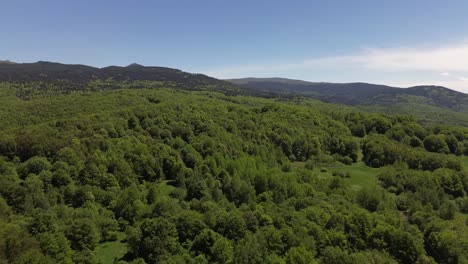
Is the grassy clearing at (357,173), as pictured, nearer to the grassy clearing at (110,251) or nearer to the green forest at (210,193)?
the green forest at (210,193)

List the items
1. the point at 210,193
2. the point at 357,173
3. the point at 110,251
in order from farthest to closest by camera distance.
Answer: the point at 357,173
the point at 210,193
the point at 110,251

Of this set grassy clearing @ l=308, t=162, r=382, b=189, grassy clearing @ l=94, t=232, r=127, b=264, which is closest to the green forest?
grassy clearing @ l=94, t=232, r=127, b=264

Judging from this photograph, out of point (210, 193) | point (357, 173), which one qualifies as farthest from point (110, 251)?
point (357, 173)

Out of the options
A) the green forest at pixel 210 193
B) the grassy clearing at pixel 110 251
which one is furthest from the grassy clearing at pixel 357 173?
the grassy clearing at pixel 110 251

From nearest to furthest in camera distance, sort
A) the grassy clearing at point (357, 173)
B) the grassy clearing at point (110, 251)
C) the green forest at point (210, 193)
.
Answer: the green forest at point (210, 193)
the grassy clearing at point (110, 251)
the grassy clearing at point (357, 173)

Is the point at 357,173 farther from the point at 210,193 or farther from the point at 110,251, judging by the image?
the point at 110,251

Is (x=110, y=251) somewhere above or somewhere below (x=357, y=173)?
above

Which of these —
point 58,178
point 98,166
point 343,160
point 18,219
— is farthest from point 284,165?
point 18,219
